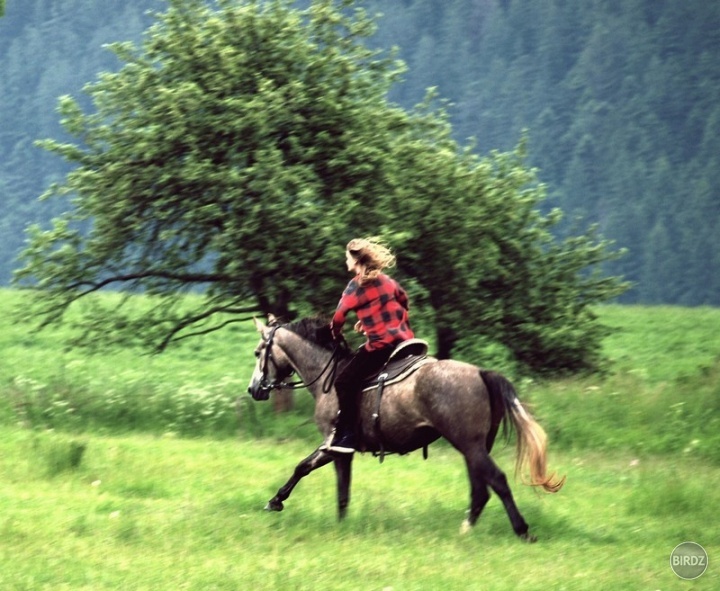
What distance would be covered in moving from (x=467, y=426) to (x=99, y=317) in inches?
510

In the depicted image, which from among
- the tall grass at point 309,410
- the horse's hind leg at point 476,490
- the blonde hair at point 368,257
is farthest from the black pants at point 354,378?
the tall grass at point 309,410

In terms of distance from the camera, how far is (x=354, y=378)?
11.9 metres

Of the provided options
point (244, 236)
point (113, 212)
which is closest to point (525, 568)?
point (244, 236)

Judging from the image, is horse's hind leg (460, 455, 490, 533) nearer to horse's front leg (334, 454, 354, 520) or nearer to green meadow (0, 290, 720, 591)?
green meadow (0, 290, 720, 591)

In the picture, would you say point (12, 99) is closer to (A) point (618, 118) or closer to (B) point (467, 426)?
(A) point (618, 118)

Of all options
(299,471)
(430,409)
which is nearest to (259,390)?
(299,471)

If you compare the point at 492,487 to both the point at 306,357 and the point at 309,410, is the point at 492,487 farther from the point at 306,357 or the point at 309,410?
the point at 309,410

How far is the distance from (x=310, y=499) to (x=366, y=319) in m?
2.61

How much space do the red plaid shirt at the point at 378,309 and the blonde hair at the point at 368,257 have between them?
0.43 ft

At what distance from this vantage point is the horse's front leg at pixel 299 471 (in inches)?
474

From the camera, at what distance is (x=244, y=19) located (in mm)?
22000

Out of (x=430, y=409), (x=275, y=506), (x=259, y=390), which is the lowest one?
(x=275, y=506)

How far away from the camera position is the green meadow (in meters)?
9.47

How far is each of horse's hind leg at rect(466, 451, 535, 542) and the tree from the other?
31.0ft
